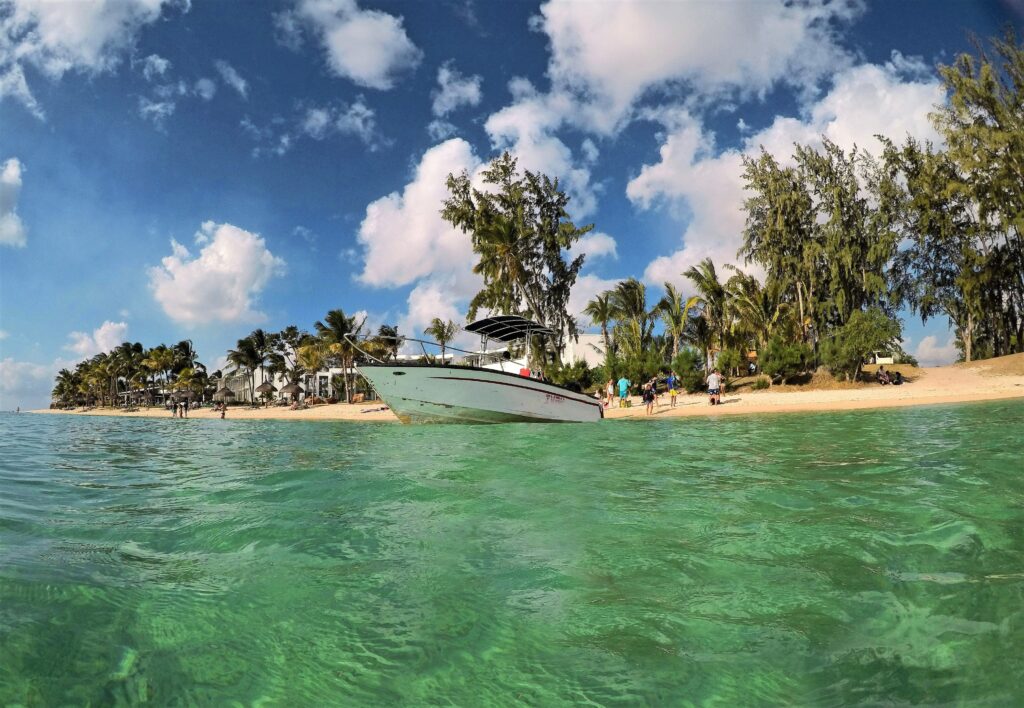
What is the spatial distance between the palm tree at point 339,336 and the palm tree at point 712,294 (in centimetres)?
3097

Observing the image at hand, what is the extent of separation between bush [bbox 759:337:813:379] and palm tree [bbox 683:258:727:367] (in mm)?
7376

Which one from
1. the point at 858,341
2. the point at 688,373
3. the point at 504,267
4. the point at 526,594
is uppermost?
the point at 504,267

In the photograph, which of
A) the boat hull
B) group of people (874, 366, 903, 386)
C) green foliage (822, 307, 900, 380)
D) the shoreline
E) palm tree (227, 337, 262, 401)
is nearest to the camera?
the boat hull

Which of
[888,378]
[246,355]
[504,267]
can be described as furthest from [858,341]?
[246,355]

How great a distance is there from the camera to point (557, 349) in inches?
1508

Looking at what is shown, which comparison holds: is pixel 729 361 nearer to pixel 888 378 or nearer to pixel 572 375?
pixel 888 378

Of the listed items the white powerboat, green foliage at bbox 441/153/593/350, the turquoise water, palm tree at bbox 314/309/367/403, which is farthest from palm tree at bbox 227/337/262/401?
the turquoise water

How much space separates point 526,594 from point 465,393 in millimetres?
15696

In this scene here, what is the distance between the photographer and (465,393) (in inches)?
727

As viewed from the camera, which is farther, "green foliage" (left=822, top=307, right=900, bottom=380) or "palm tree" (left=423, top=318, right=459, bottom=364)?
"palm tree" (left=423, top=318, right=459, bottom=364)

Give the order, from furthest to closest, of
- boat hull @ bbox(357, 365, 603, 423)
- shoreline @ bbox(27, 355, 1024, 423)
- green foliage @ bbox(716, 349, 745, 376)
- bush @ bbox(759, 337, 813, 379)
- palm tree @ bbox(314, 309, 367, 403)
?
palm tree @ bbox(314, 309, 367, 403) < green foliage @ bbox(716, 349, 745, 376) < bush @ bbox(759, 337, 813, 379) < shoreline @ bbox(27, 355, 1024, 423) < boat hull @ bbox(357, 365, 603, 423)

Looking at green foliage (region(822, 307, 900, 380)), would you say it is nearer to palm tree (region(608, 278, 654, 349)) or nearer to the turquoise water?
palm tree (region(608, 278, 654, 349))

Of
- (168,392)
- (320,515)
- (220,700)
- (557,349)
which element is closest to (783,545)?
(220,700)

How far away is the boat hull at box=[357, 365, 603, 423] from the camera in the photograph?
18.3 metres
